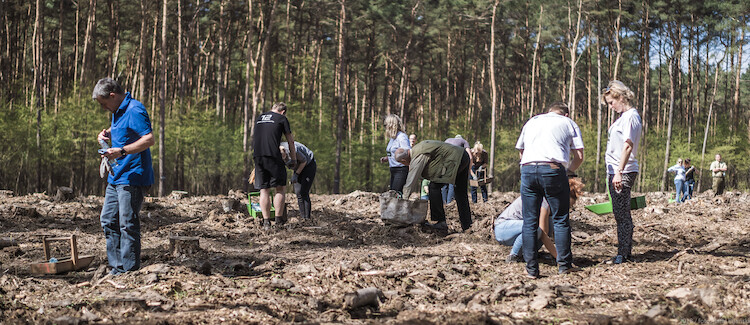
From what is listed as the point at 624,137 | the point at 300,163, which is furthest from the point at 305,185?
the point at 624,137

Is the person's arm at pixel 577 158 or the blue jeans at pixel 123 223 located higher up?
the person's arm at pixel 577 158

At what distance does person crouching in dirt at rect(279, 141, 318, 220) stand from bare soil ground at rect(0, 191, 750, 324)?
0.69 m

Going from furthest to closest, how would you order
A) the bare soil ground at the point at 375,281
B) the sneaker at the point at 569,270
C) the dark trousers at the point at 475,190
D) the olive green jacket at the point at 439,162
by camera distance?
the dark trousers at the point at 475,190 < the olive green jacket at the point at 439,162 < the sneaker at the point at 569,270 < the bare soil ground at the point at 375,281

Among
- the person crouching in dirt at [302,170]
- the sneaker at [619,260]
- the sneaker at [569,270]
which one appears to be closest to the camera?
the sneaker at [569,270]

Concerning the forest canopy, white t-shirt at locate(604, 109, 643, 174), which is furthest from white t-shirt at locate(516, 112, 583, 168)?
the forest canopy

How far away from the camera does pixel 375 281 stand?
479 centimetres

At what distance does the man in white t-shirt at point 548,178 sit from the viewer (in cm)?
487

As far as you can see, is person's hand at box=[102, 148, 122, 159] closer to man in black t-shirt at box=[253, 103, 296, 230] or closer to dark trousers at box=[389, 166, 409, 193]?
man in black t-shirt at box=[253, 103, 296, 230]

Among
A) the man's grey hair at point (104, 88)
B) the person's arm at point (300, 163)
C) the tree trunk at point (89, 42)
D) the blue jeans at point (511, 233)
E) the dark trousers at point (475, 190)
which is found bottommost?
the dark trousers at point (475, 190)

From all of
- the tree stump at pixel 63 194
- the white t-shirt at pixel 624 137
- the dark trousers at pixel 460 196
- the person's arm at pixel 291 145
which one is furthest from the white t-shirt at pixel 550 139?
the tree stump at pixel 63 194

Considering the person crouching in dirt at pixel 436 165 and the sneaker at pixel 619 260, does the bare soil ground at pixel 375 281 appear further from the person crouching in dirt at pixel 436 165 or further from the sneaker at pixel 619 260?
the person crouching in dirt at pixel 436 165

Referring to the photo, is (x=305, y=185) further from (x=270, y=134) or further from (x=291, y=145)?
(x=270, y=134)

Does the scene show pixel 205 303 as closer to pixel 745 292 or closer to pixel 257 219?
pixel 745 292

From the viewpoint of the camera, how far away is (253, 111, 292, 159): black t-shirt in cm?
774
